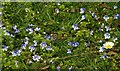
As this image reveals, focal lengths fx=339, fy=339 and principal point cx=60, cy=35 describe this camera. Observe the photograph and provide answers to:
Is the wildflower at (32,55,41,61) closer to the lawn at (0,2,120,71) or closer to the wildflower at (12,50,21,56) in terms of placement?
the lawn at (0,2,120,71)

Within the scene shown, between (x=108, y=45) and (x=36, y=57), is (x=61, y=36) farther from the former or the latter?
(x=108, y=45)

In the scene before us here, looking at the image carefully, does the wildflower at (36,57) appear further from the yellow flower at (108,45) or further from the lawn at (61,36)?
the yellow flower at (108,45)

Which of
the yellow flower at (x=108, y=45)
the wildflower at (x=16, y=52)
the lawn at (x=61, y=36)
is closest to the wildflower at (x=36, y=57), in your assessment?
the lawn at (x=61, y=36)

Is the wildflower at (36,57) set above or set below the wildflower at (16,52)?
below

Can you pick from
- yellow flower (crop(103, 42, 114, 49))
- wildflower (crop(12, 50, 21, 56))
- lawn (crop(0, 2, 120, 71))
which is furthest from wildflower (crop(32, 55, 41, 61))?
yellow flower (crop(103, 42, 114, 49))

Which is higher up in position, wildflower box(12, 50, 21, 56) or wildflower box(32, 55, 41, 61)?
wildflower box(12, 50, 21, 56)

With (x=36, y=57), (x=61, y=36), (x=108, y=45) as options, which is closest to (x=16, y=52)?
(x=36, y=57)

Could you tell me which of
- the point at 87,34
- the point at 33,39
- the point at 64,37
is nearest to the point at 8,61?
the point at 33,39

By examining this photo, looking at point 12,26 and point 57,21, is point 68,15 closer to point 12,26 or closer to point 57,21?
point 57,21
